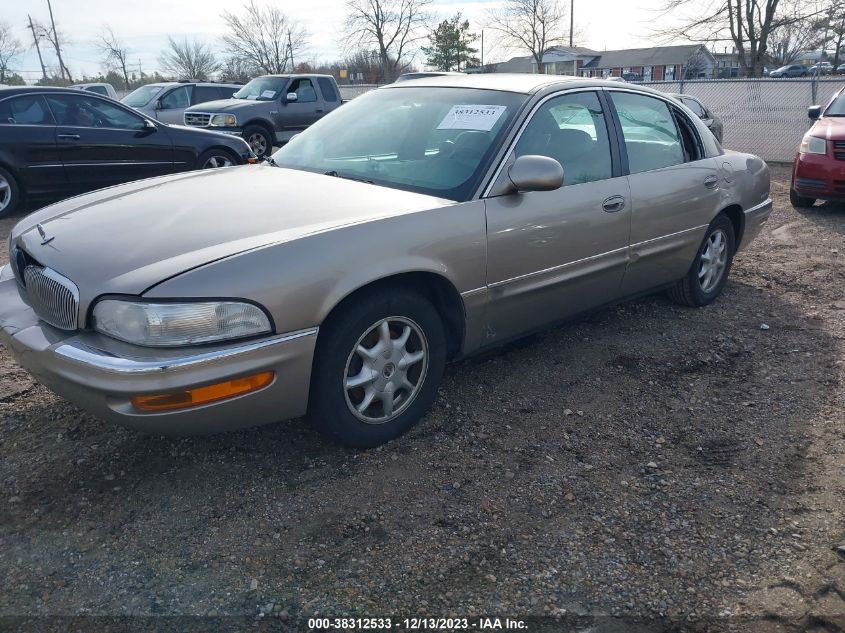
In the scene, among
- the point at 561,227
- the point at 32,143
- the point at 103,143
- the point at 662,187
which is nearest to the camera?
the point at 561,227

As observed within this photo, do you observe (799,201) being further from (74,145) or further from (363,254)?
(74,145)

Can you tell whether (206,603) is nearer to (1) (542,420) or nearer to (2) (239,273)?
(2) (239,273)

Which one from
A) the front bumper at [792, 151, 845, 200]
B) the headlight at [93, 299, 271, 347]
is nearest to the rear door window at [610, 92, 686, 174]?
the headlight at [93, 299, 271, 347]

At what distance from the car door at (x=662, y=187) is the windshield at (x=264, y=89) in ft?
36.1

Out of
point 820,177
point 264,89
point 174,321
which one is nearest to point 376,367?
point 174,321

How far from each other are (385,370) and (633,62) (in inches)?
2874

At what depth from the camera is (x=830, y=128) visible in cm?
837

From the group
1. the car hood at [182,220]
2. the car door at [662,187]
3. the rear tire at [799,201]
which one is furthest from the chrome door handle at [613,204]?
the rear tire at [799,201]

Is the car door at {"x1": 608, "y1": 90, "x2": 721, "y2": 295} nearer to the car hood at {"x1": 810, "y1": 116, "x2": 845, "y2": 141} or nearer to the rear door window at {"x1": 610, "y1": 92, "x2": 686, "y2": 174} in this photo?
the rear door window at {"x1": 610, "y1": 92, "x2": 686, "y2": 174}

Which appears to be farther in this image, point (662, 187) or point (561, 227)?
point (662, 187)

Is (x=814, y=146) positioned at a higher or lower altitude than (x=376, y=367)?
higher

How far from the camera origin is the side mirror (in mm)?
3205

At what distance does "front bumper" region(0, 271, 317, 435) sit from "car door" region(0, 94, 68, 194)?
6.64m

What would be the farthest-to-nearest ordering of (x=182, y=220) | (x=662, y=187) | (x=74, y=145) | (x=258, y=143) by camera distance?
(x=258, y=143) → (x=74, y=145) → (x=662, y=187) → (x=182, y=220)
